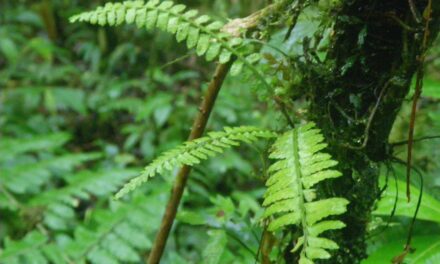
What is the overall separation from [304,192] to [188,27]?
0.43 m

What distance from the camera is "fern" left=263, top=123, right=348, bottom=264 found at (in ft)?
2.32

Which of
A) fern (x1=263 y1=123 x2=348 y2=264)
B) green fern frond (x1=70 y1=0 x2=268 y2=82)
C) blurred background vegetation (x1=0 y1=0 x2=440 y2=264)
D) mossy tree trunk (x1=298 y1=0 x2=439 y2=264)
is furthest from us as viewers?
blurred background vegetation (x1=0 y1=0 x2=440 y2=264)

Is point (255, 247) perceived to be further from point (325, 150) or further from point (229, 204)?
point (325, 150)

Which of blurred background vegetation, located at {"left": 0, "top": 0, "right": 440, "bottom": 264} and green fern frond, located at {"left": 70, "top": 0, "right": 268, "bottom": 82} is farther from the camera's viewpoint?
blurred background vegetation, located at {"left": 0, "top": 0, "right": 440, "bottom": 264}

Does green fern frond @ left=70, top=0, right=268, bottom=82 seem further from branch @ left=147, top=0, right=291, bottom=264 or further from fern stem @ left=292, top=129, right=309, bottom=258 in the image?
fern stem @ left=292, top=129, right=309, bottom=258

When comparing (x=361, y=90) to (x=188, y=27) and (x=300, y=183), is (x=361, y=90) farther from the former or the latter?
(x=188, y=27)

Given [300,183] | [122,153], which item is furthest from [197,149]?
[122,153]

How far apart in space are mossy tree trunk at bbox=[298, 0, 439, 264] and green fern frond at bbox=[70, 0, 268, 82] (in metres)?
0.14

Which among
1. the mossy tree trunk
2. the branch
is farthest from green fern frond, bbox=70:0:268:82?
the mossy tree trunk

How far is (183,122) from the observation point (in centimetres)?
384

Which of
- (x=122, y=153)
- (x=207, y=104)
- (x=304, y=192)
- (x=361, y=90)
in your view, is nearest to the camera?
(x=304, y=192)

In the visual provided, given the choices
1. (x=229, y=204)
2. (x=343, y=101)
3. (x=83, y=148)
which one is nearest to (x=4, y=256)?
(x=229, y=204)

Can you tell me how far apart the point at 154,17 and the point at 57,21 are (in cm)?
589

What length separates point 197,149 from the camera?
0.91 metres
